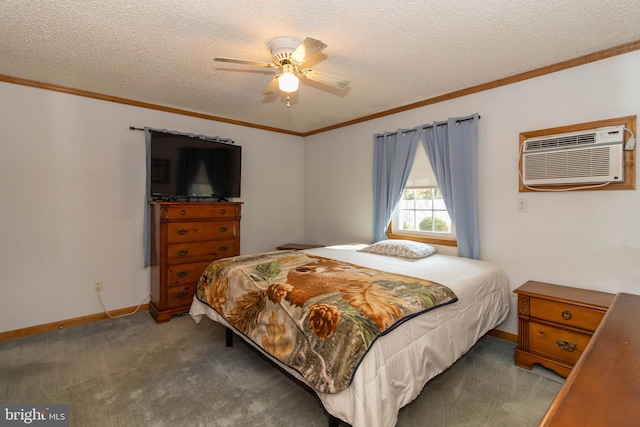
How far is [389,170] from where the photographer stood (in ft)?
11.8

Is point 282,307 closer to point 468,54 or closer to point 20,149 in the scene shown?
point 468,54

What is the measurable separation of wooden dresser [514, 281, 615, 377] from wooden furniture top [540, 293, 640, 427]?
0.91m

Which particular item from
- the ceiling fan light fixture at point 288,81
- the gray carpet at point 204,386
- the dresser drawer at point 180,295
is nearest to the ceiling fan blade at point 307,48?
the ceiling fan light fixture at point 288,81

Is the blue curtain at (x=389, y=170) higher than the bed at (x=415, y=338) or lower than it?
higher

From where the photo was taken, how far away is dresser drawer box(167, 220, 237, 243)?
3.10m

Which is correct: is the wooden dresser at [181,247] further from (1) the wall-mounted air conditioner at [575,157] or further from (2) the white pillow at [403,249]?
(1) the wall-mounted air conditioner at [575,157]

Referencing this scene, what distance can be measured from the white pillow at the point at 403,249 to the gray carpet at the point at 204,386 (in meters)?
0.93

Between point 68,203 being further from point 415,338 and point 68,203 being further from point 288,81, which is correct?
point 415,338

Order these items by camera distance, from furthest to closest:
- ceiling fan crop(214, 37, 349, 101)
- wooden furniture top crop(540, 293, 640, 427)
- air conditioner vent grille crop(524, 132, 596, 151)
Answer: air conditioner vent grille crop(524, 132, 596, 151) < ceiling fan crop(214, 37, 349, 101) < wooden furniture top crop(540, 293, 640, 427)

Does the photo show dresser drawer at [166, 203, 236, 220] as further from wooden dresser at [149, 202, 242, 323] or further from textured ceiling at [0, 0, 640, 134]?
textured ceiling at [0, 0, 640, 134]

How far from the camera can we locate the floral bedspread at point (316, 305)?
1.38 meters

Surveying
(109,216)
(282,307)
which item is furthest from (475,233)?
(109,216)

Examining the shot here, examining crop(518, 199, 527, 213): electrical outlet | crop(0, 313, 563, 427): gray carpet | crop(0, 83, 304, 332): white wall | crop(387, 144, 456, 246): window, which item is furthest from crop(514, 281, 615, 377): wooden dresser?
crop(0, 83, 304, 332): white wall

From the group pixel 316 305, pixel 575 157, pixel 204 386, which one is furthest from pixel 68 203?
pixel 575 157
